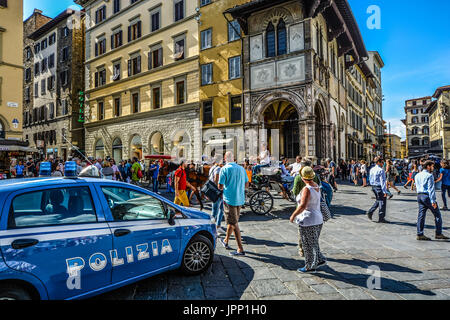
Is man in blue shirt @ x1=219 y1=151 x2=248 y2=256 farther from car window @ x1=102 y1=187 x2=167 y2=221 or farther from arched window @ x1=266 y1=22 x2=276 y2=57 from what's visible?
arched window @ x1=266 y1=22 x2=276 y2=57

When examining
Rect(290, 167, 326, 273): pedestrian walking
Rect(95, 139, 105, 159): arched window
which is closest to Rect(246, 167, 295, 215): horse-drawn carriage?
Rect(290, 167, 326, 273): pedestrian walking

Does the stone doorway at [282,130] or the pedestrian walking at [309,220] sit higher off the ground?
the stone doorway at [282,130]

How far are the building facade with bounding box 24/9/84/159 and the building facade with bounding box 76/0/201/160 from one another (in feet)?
8.93

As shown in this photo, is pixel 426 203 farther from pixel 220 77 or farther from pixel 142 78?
pixel 142 78

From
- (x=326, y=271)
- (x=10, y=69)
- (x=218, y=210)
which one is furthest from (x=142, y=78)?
(x=326, y=271)

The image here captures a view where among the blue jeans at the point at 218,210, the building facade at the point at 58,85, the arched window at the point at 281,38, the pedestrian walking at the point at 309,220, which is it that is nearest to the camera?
the pedestrian walking at the point at 309,220

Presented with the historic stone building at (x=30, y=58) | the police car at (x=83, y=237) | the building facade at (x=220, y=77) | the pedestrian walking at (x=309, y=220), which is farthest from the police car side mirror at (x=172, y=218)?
the historic stone building at (x=30, y=58)

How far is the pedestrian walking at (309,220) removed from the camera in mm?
4133

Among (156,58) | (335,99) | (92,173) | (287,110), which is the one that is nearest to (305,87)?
(287,110)

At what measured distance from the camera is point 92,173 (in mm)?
4332

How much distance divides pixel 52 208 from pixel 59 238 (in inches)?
15.6

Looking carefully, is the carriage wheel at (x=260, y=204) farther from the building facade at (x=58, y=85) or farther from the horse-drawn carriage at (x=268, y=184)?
the building facade at (x=58, y=85)

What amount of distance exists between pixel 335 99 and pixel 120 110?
19.2 meters

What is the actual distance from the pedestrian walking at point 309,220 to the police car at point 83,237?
1.57m
